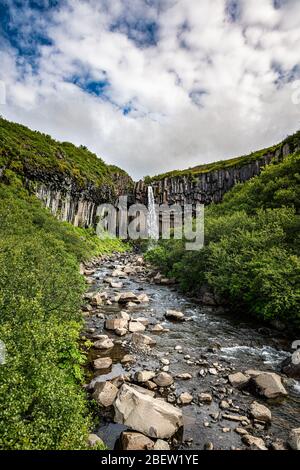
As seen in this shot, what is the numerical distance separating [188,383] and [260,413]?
3.02 meters

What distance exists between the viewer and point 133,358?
13078 mm

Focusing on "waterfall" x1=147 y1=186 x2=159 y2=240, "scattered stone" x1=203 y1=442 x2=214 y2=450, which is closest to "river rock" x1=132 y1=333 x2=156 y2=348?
"scattered stone" x1=203 y1=442 x2=214 y2=450

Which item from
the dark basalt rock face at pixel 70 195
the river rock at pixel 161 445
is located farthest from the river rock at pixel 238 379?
the dark basalt rock face at pixel 70 195

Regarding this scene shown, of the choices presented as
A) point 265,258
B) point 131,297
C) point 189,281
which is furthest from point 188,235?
point 265,258

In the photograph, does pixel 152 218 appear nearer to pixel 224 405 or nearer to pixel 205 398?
pixel 205 398

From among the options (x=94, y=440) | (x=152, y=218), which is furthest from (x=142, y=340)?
(x=152, y=218)

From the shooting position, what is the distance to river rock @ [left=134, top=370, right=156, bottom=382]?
11.0 meters

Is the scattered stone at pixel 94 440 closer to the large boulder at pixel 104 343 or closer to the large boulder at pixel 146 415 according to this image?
the large boulder at pixel 146 415

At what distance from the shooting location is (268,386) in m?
10.3

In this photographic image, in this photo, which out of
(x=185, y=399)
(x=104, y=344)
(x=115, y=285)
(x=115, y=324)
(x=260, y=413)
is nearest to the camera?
(x=260, y=413)

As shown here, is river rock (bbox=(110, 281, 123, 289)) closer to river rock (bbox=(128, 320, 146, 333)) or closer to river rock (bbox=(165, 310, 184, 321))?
river rock (bbox=(165, 310, 184, 321))

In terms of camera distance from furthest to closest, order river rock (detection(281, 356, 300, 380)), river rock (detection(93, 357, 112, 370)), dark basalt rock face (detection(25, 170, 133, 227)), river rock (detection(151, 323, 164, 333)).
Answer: dark basalt rock face (detection(25, 170, 133, 227)) < river rock (detection(151, 323, 164, 333)) < river rock (detection(93, 357, 112, 370)) < river rock (detection(281, 356, 300, 380))

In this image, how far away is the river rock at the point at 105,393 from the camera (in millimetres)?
9361

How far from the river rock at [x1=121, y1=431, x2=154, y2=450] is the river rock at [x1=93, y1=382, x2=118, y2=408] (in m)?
1.72
